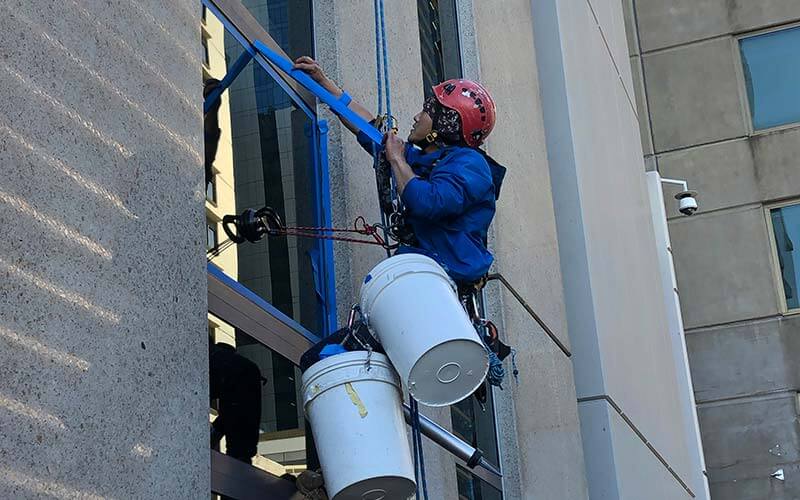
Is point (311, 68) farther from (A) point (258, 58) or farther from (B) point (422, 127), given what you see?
(B) point (422, 127)

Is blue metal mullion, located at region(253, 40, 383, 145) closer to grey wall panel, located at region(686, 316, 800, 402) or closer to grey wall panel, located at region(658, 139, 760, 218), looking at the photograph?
grey wall panel, located at region(686, 316, 800, 402)

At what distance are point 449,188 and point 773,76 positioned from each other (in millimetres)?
19628

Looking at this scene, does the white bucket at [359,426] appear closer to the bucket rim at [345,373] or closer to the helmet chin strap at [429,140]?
the bucket rim at [345,373]

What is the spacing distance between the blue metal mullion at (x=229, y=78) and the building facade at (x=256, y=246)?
0.07 ft

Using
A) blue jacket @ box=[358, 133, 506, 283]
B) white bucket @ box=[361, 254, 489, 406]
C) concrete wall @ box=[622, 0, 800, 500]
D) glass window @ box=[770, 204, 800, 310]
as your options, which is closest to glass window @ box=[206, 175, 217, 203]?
blue jacket @ box=[358, 133, 506, 283]

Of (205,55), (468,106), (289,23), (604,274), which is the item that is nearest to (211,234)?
(205,55)

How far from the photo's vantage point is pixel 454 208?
4.95 m

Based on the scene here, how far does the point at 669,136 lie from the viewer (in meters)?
23.7

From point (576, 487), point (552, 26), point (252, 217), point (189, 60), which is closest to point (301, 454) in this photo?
point (252, 217)

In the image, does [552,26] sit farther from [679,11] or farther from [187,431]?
[679,11]

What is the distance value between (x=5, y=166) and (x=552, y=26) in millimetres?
7741

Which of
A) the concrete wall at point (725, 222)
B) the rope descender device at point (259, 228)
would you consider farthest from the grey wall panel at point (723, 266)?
the rope descender device at point (259, 228)

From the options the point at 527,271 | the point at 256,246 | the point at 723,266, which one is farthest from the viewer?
the point at 723,266

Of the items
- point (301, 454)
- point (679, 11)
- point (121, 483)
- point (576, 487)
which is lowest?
point (121, 483)
